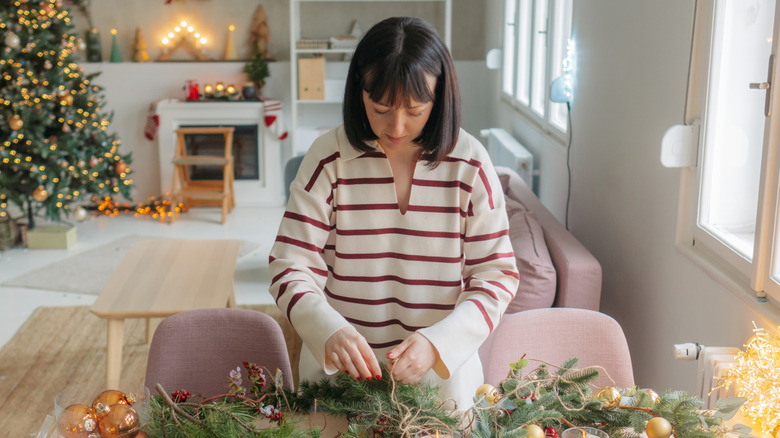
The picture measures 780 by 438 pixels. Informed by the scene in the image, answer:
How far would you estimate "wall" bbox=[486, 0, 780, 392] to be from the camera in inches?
80.8

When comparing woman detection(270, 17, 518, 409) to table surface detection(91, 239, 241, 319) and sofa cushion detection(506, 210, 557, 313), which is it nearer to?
sofa cushion detection(506, 210, 557, 313)

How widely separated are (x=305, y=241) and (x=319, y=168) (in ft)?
0.44

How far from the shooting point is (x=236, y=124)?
6.18 meters

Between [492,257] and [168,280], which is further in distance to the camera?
[168,280]

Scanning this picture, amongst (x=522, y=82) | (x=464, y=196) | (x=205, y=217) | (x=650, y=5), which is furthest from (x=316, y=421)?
(x=205, y=217)

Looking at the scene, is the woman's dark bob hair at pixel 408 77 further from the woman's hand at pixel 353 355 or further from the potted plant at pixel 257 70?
the potted plant at pixel 257 70

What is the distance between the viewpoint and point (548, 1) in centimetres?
390

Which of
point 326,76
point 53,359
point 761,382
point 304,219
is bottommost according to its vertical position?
point 53,359

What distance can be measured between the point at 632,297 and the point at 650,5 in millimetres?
919

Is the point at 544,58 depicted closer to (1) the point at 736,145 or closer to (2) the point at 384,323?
(1) the point at 736,145

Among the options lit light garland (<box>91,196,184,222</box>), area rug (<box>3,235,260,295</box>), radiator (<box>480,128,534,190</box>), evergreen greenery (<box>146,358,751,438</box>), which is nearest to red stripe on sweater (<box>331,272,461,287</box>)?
evergreen greenery (<box>146,358,751,438</box>)

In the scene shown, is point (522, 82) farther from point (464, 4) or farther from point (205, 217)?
point (205, 217)

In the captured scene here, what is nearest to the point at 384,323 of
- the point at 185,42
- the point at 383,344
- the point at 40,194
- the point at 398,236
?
the point at 383,344

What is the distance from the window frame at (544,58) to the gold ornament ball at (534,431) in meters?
2.48
